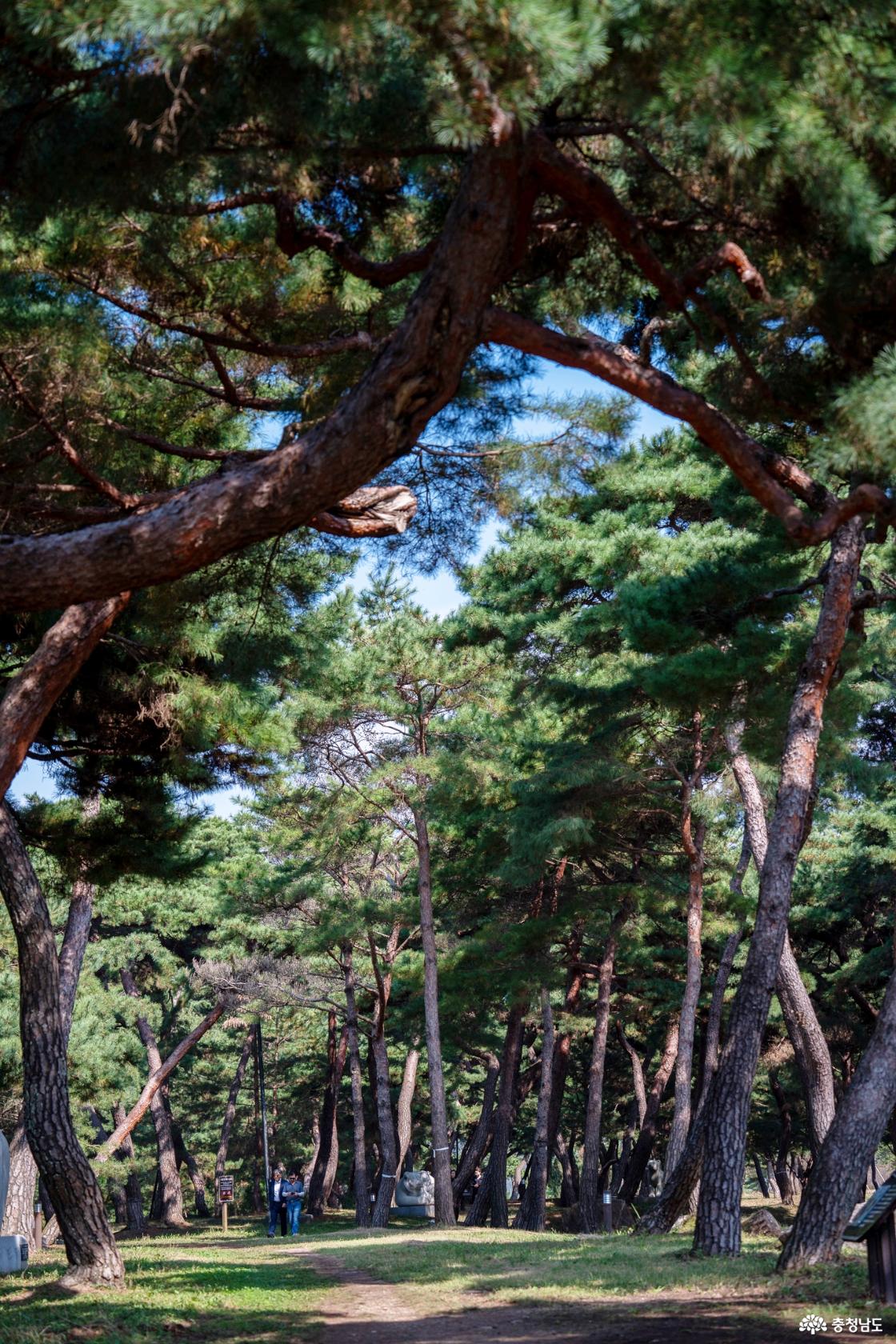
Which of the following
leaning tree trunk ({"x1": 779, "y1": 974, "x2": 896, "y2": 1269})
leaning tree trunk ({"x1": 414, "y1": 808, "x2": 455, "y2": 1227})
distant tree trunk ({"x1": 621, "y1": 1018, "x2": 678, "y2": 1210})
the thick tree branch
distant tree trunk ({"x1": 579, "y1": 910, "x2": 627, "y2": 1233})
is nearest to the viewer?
the thick tree branch

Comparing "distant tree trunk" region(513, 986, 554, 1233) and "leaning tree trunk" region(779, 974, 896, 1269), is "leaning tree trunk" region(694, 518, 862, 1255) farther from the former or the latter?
"distant tree trunk" region(513, 986, 554, 1233)

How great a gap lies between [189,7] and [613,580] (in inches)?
490

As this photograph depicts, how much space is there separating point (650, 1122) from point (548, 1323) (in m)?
20.9

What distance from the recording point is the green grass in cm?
618

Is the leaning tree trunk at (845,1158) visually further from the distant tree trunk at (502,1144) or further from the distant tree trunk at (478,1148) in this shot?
the distant tree trunk at (478,1148)

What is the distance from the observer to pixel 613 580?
15.5 metres

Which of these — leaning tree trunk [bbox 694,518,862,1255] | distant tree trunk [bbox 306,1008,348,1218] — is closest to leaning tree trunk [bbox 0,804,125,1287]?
leaning tree trunk [bbox 694,518,862,1255]

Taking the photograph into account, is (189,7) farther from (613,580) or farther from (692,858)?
(692,858)

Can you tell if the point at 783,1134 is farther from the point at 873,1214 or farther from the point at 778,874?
the point at 873,1214

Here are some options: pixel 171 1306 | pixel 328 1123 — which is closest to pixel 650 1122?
pixel 328 1123

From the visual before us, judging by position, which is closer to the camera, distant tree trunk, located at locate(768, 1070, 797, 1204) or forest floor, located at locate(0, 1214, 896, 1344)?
forest floor, located at locate(0, 1214, 896, 1344)

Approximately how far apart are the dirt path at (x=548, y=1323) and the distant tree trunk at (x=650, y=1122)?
1673cm

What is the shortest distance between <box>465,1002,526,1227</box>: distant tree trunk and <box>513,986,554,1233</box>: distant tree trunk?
1.78ft

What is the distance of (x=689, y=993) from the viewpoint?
16859mm
